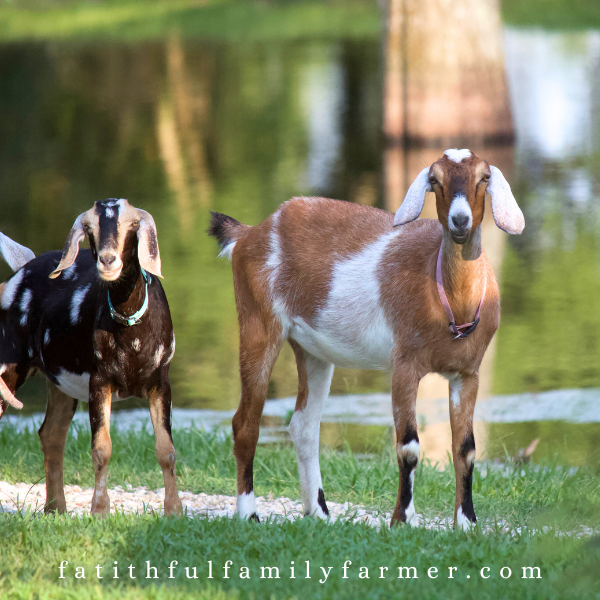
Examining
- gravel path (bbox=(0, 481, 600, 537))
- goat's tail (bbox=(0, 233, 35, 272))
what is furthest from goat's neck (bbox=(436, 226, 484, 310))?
goat's tail (bbox=(0, 233, 35, 272))

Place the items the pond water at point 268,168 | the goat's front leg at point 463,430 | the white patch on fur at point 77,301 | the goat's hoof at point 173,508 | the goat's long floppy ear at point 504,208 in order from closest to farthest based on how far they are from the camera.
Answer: the goat's long floppy ear at point 504,208
the goat's front leg at point 463,430
the goat's hoof at point 173,508
the white patch on fur at point 77,301
the pond water at point 268,168

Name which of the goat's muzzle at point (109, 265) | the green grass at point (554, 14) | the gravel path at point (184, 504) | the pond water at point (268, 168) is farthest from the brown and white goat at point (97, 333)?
the green grass at point (554, 14)

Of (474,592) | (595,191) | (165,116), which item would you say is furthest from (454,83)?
(474,592)

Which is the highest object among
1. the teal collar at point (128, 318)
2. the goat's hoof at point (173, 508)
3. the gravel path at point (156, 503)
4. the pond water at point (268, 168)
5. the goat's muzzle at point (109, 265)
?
the goat's muzzle at point (109, 265)

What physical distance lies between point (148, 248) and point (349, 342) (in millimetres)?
1217

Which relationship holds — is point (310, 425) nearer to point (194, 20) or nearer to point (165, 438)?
point (165, 438)

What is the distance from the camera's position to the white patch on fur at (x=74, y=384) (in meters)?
5.84

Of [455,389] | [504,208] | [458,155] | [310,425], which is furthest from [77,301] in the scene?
[504,208]

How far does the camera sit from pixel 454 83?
19.9 meters

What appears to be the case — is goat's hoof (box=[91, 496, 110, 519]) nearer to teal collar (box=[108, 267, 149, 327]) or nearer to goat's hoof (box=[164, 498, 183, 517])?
goat's hoof (box=[164, 498, 183, 517])

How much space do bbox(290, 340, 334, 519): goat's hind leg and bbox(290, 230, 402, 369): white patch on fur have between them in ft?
1.03

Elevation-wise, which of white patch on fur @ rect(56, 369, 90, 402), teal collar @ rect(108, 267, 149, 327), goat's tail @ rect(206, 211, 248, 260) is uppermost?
goat's tail @ rect(206, 211, 248, 260)

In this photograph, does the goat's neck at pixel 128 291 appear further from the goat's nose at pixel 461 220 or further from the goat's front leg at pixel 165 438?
the goat's nose at pixel 461 220

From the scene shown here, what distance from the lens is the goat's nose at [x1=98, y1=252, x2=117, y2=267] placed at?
5211 mm
